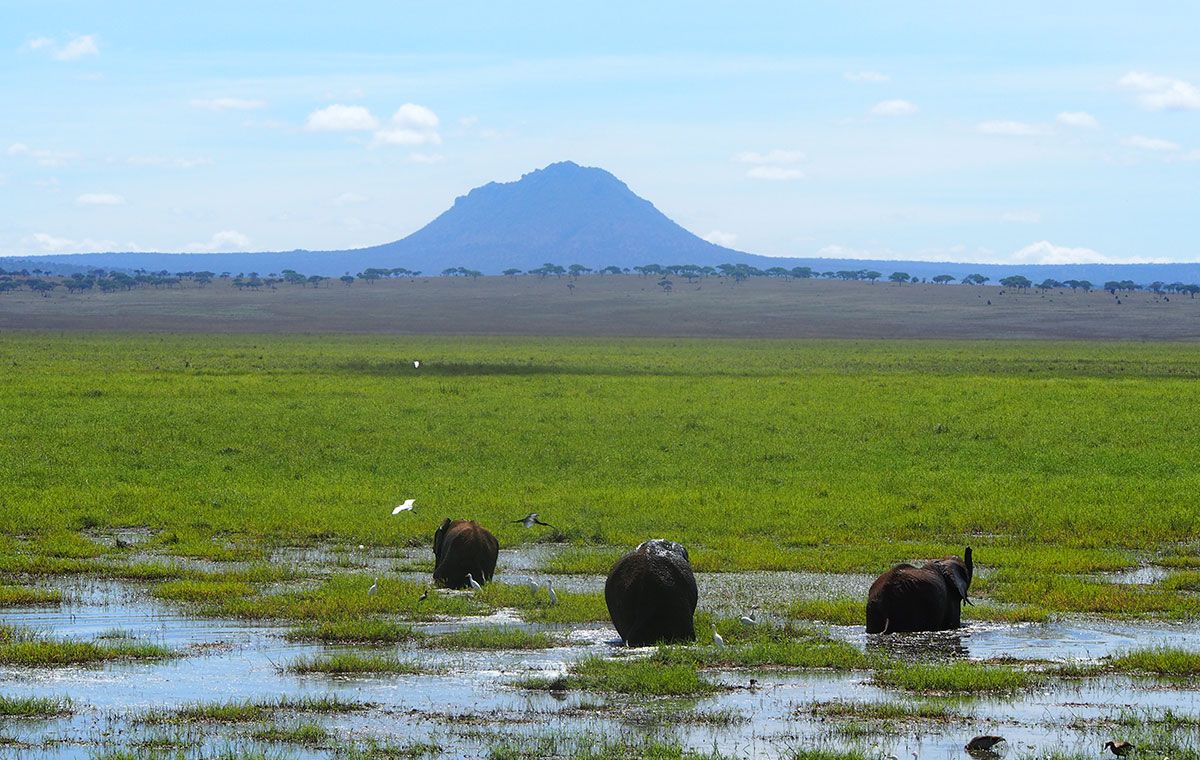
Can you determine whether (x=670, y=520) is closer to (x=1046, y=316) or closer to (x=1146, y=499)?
(x=1146, y=499)

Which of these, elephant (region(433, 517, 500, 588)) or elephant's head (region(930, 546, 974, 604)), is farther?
elephant (region(433, 517, 500, 588))

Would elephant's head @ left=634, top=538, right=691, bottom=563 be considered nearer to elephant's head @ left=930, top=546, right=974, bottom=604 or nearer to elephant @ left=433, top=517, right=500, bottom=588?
elephant's head @ left=930, top=546, right=974, bottom=604

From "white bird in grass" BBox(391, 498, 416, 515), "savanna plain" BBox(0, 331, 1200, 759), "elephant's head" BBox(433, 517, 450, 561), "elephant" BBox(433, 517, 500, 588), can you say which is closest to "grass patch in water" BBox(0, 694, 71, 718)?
"savanna plain" BBox(0, 331, 1200, 759)

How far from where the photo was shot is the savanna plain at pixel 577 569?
434 inches

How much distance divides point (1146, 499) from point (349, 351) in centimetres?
6028

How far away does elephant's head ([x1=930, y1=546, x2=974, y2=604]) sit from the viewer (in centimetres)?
1475

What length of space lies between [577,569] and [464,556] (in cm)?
212

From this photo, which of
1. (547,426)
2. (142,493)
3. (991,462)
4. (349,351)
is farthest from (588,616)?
(349,351)

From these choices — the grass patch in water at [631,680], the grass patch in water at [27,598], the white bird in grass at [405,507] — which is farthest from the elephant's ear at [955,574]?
the grass patch in water at [27,598]

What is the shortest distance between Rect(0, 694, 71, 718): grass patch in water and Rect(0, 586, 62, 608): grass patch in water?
15.0ft

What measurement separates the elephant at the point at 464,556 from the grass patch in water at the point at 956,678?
5753 millimetres

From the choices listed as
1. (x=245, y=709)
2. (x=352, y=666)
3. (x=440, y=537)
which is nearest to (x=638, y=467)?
(x=440, y=537)

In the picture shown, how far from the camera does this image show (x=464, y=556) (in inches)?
663

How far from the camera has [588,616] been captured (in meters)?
15.2
